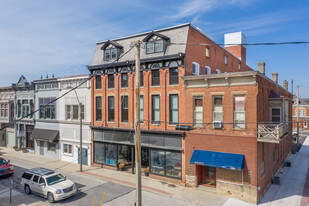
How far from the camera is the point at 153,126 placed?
2114 cm

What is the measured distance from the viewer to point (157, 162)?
68.1 feet

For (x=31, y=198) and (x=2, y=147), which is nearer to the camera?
(x=31, y=198)

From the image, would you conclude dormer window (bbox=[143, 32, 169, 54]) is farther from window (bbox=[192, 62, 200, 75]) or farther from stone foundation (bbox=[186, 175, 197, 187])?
stone foundation (bbox=[186, 175, 197, 187])

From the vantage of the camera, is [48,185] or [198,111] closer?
[48,185]

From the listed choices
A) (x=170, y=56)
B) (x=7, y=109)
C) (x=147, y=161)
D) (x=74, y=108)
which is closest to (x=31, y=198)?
(x=147, y=161)

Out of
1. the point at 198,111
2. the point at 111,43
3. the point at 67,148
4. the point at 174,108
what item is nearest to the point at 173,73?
the point at 174,108

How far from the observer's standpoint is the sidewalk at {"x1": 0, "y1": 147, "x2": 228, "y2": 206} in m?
16.5

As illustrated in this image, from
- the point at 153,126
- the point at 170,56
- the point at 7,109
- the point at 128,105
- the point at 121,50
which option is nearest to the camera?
the point at 170,56

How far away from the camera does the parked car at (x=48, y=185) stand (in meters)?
15.7

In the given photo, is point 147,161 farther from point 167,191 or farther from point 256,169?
point 256,169

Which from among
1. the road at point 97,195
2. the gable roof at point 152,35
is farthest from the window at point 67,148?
the gable roof at point 152,35

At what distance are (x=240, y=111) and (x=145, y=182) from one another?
390 inches

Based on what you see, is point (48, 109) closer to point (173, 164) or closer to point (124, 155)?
point (124, 155)

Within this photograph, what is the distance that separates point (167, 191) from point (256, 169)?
6767 mm
